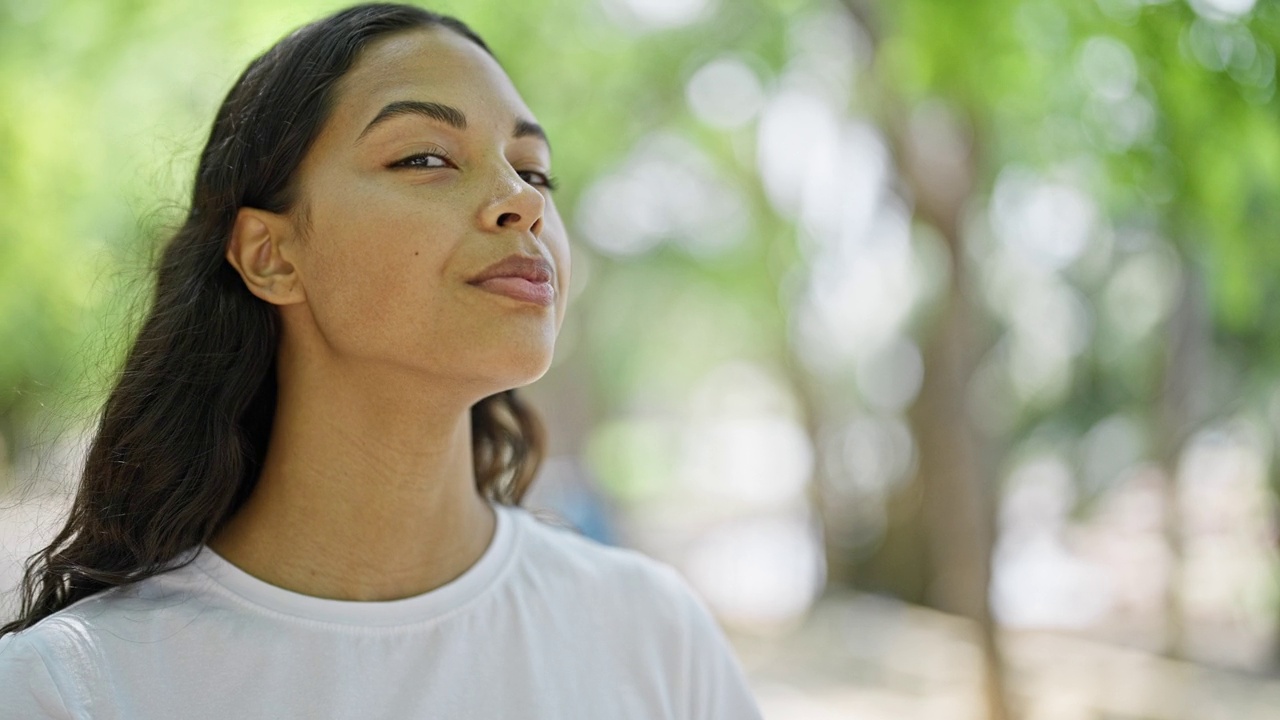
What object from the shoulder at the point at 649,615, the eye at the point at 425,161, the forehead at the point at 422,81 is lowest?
the shoulder at the point at 649,615

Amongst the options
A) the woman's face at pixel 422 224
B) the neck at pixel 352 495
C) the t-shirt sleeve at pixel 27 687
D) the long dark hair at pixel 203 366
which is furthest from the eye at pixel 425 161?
the t-shirt sleeve at pixel 27 687

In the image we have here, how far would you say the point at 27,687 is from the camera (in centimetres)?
150

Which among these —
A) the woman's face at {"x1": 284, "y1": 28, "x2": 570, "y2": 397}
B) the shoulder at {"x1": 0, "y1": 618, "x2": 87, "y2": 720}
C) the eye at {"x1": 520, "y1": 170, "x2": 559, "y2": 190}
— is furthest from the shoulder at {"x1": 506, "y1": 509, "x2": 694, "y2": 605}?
the shoulder at {"x1": 0, "y1": 618, "x2": 87, "y2": 720}

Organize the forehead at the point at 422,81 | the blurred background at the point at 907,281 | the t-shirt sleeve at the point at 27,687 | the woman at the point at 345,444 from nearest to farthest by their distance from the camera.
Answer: the t-shirt sleeve at the point at 27,687, the woman at the point at 345,444, the forehead at the point at 422,81, the blurred background at the point at 907,281

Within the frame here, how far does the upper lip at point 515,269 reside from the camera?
1698 millimetres

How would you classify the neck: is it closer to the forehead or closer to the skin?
the skin

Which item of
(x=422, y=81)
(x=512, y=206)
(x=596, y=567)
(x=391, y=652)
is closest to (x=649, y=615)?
(x=596, y=567)

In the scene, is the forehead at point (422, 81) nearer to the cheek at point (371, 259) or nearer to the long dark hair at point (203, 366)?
the long dark hair at point (203, 366)

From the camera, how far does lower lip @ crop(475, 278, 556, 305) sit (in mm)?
1695

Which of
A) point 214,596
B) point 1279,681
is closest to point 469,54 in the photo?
point 214,596

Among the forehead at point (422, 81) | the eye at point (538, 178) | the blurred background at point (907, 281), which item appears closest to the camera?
the forehead at point (422, 81)

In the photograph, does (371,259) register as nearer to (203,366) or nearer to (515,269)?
(515,269)

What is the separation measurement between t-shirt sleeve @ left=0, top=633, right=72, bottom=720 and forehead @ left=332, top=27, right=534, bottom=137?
2.80 feet

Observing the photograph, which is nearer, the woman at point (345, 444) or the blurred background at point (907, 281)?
the woman at point (345, 444)
